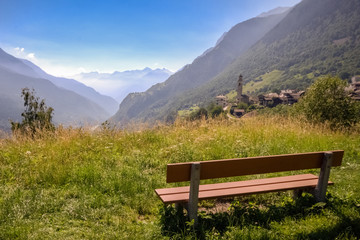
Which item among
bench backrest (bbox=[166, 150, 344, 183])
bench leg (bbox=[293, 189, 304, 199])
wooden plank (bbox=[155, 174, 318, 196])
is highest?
bench backrest (bbox=[166, 150, 344, 183])

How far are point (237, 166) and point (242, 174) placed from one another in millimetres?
131

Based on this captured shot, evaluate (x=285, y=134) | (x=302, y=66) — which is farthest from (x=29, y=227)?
(x=302, y=66)

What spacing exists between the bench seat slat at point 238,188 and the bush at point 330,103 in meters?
11.8

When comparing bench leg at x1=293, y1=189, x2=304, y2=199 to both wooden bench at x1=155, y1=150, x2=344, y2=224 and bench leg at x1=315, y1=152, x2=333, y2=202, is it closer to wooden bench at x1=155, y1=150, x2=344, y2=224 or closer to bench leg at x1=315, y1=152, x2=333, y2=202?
wooden bench at x1=155, y1=150, x2=344, y2=224

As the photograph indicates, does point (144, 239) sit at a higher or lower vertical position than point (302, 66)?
lower

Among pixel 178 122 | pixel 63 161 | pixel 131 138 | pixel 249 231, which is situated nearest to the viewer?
pixel 249 231

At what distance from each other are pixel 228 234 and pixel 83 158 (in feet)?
12.3

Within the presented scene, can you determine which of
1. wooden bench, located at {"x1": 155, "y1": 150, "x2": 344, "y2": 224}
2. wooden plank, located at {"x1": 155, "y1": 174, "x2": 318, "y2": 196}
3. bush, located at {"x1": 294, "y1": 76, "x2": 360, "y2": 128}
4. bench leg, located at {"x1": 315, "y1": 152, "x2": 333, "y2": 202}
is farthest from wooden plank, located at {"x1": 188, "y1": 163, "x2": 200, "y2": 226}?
bush, located at {"x1": 294, "y1": 76, "x2": 360, "y2": 128}

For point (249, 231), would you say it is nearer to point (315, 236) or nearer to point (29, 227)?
point (315, 236)

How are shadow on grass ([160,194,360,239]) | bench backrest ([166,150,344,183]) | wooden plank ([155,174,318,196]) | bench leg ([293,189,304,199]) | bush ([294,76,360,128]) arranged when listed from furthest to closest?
bush ([294,76,360,128])
bench leg ([293,189,304,199])
wooden plank ([155,174,318,196])
shadow on grass ([160,194,360,239])
bench backrest ([166,150,344,183])

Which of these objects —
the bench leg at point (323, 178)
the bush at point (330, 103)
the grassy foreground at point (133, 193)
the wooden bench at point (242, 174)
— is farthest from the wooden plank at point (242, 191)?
the bush at point (330, 103)

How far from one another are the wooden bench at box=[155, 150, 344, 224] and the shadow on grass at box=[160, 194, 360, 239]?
16 centimetres

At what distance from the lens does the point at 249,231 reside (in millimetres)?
2709

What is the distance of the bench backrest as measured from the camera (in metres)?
2.65
